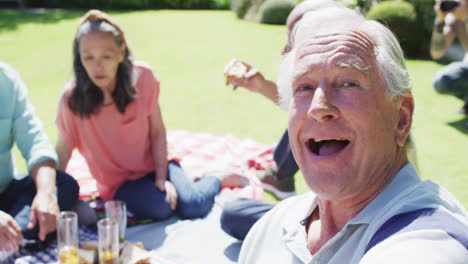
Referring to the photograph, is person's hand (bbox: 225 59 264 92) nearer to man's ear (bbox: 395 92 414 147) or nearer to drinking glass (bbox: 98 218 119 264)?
drinking glass (bbox: 98 218 119 264)

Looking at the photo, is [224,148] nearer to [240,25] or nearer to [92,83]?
[92,83]

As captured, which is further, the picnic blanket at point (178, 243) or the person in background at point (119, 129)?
the person in background at point (119, 129)

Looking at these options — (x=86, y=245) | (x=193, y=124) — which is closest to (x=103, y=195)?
(x=86, y=245)

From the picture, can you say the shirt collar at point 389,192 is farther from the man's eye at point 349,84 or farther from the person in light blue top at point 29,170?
the person in light blue top at point 29,170

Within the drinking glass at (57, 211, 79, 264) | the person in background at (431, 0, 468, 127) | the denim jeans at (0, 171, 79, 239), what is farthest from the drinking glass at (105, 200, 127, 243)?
the person in background at (431, 0, 468, 127)

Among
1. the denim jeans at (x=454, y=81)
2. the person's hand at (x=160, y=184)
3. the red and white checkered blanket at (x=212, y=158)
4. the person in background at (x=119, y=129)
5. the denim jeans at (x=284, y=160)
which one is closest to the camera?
the person in background at (x=119, y=129)

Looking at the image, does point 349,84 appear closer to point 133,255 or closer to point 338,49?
point 338,49

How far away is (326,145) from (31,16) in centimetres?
2009

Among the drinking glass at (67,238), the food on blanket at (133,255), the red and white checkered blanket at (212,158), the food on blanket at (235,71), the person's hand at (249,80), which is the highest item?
the food on blanket at (235,71)

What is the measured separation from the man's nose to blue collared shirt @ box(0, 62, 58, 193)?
2409 mm

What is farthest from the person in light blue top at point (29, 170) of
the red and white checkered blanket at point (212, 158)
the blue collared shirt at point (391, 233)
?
the blue collared shirt at point (391, 233)

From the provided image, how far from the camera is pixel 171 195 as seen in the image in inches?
155

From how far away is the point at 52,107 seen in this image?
7891 millimetres

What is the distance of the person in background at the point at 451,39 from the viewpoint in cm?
581
